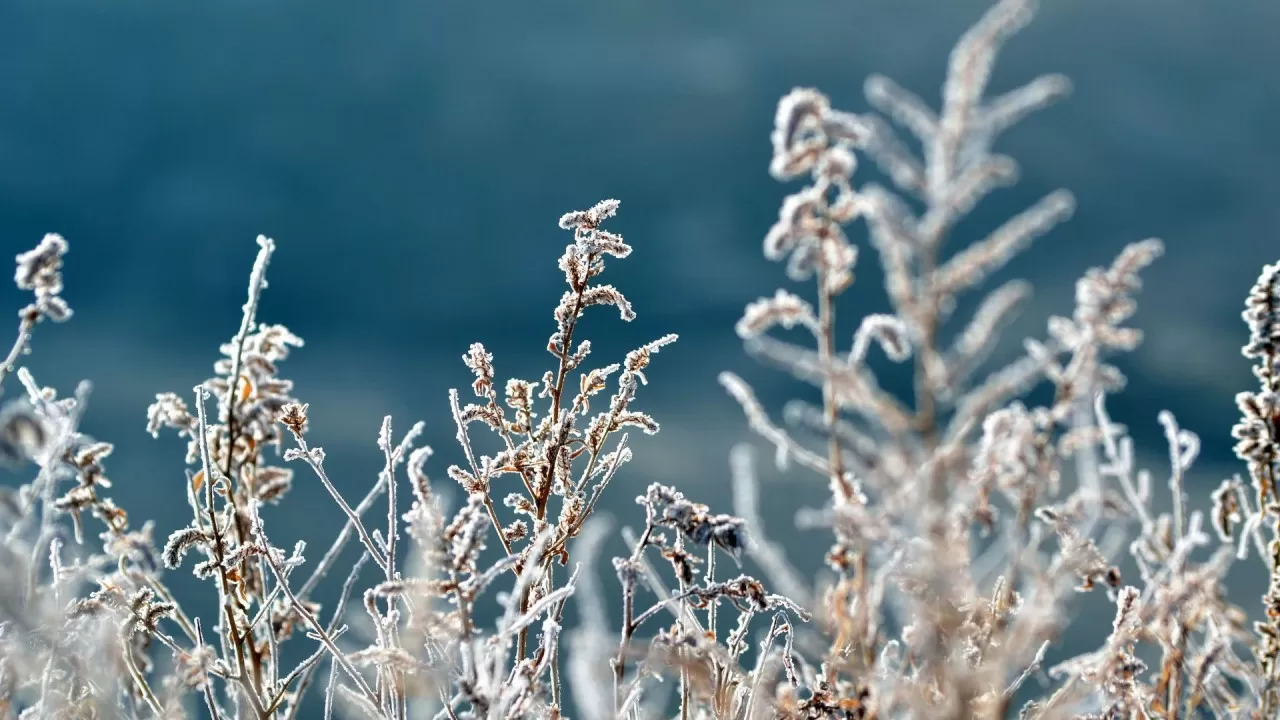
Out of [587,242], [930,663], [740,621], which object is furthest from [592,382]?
[930,663]

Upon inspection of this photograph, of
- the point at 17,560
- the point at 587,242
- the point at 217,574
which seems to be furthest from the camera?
the point at 587,242

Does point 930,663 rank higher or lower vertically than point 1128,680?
lower

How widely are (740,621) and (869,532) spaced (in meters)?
1.63

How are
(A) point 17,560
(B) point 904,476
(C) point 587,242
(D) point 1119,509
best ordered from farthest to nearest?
(C) point 587,242 < (A) point 17,560 < (D) point 1119,509 < (B) point 904,476

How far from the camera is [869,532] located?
2199 mm

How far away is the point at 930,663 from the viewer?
2244 mm

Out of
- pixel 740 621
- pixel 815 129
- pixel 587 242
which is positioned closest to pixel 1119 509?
pixel 815 129

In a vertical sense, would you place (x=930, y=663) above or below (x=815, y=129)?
below

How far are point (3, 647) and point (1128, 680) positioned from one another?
3.51 meters

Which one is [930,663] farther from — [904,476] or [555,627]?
[555,627]

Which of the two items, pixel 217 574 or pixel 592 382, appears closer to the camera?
pixel 217 574

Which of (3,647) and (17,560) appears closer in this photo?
(17,560)

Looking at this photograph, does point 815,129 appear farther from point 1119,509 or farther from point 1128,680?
point 1128,680

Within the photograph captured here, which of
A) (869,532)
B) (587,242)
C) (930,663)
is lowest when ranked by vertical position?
(930,663)
